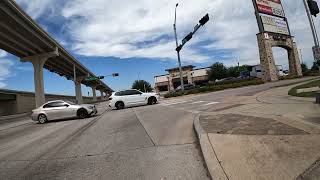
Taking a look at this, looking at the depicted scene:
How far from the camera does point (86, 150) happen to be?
7984 mm

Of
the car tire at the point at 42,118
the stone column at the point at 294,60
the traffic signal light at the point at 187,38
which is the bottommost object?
the car tire at the point at 42,118

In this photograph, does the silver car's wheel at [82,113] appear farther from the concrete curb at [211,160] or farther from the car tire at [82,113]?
the concrete curb at [211,160]

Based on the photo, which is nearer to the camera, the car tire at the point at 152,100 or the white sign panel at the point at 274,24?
the car tire at the point at 152,100

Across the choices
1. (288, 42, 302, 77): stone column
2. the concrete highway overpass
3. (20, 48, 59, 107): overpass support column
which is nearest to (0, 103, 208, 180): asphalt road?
the concrete highway overpass

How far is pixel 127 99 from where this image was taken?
25.8m

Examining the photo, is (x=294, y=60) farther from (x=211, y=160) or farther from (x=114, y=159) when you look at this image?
(x=211, y=160)

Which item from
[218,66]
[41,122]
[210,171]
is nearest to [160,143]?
[210,171]

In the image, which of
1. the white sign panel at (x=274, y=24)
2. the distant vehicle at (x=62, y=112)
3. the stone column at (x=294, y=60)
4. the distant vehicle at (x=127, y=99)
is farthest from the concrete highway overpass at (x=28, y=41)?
the stone column at (x=294, y=60)

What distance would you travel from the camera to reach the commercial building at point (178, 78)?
112 m

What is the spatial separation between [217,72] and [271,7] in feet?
213

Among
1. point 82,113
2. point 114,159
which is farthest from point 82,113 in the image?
point 114,159

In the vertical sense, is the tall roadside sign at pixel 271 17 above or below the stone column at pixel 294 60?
above

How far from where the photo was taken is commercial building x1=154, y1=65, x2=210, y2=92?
11156 centimetres

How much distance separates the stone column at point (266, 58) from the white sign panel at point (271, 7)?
3546 mm
